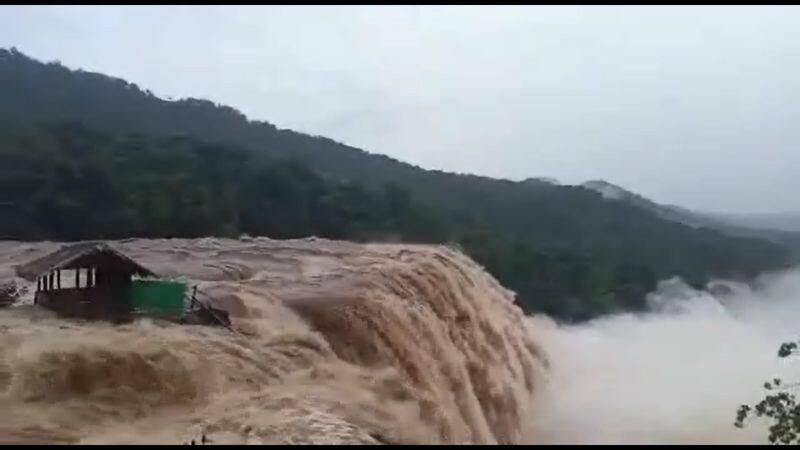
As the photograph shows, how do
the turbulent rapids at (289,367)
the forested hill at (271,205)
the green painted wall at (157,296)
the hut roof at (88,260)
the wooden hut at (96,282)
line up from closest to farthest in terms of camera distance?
the turbulent rapids at (289,367), the hut roof at (88,260), the wooden hut at (96,282), the green painted wall at (157,296), the forested hill at (271,205)

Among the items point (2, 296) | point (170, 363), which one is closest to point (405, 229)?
point (2, 296)

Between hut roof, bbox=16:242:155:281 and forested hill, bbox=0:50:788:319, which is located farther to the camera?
forested hill, bbox=0:50:788:319

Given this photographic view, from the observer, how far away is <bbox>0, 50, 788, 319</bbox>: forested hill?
1197 inches

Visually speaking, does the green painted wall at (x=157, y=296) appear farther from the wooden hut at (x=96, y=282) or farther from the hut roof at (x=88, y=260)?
the hut roof at (x=88, y=260)

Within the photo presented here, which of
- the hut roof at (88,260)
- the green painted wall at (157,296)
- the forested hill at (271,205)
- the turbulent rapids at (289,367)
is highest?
the forested hill at (271,205)

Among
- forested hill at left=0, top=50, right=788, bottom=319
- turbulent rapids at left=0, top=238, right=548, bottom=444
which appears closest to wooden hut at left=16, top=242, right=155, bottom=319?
turbulent rapids at left=0, top=238, right=548, bottom=444

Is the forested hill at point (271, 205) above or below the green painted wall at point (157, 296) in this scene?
above

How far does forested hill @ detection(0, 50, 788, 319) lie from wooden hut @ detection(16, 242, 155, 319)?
19.2m

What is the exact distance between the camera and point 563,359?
20766 millimetres

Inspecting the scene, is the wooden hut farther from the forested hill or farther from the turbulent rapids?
the forested hill

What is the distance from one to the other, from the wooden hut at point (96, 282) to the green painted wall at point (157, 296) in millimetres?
90

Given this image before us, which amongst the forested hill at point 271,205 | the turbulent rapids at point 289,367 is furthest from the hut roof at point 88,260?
the forested hill at point 271,205

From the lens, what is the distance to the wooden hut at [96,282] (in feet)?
33.7

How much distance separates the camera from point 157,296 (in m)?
10.5
